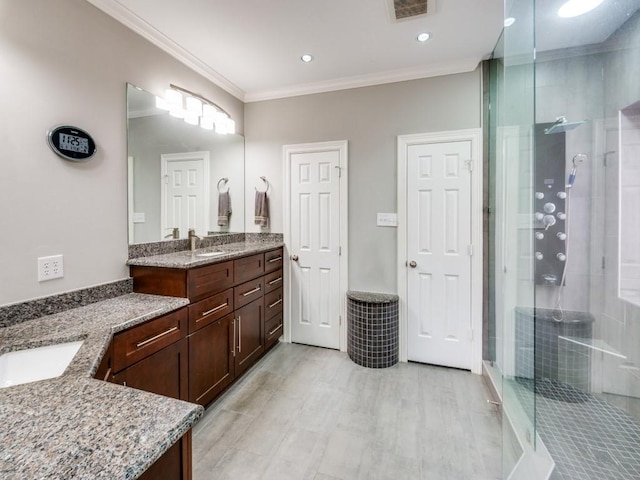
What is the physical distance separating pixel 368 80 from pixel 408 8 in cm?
95

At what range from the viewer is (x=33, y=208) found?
1531 millimetres

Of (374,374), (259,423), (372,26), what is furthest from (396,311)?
(372,26)

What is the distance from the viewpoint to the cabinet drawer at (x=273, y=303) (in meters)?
2.85

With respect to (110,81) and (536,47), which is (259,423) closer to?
(110,81)

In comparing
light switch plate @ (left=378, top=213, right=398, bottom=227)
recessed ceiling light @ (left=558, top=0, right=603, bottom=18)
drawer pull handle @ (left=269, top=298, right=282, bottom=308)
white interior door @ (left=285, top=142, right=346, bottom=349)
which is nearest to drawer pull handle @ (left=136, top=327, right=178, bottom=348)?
drawer pull handle @ (left=269, top=298, right=282, bottom=308)

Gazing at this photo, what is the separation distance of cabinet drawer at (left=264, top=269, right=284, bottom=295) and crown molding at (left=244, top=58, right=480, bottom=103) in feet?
6.01

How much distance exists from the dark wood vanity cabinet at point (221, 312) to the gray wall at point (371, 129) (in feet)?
2.73

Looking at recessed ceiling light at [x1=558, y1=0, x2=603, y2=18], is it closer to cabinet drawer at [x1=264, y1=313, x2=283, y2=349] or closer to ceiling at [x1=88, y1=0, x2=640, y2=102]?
ceiling at [x1=88, y1=0, x2=640, y2=102]

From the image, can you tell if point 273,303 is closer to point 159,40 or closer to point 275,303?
point 275,303

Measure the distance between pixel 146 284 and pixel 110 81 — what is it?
1.29 m

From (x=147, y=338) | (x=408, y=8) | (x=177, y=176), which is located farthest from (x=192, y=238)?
(x=408, y=8)

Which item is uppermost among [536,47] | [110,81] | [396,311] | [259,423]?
[536,47]

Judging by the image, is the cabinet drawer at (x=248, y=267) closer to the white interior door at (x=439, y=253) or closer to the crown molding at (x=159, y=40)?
the white interior door at (x=439, y=253)

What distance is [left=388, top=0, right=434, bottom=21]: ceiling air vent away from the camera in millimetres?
1859
